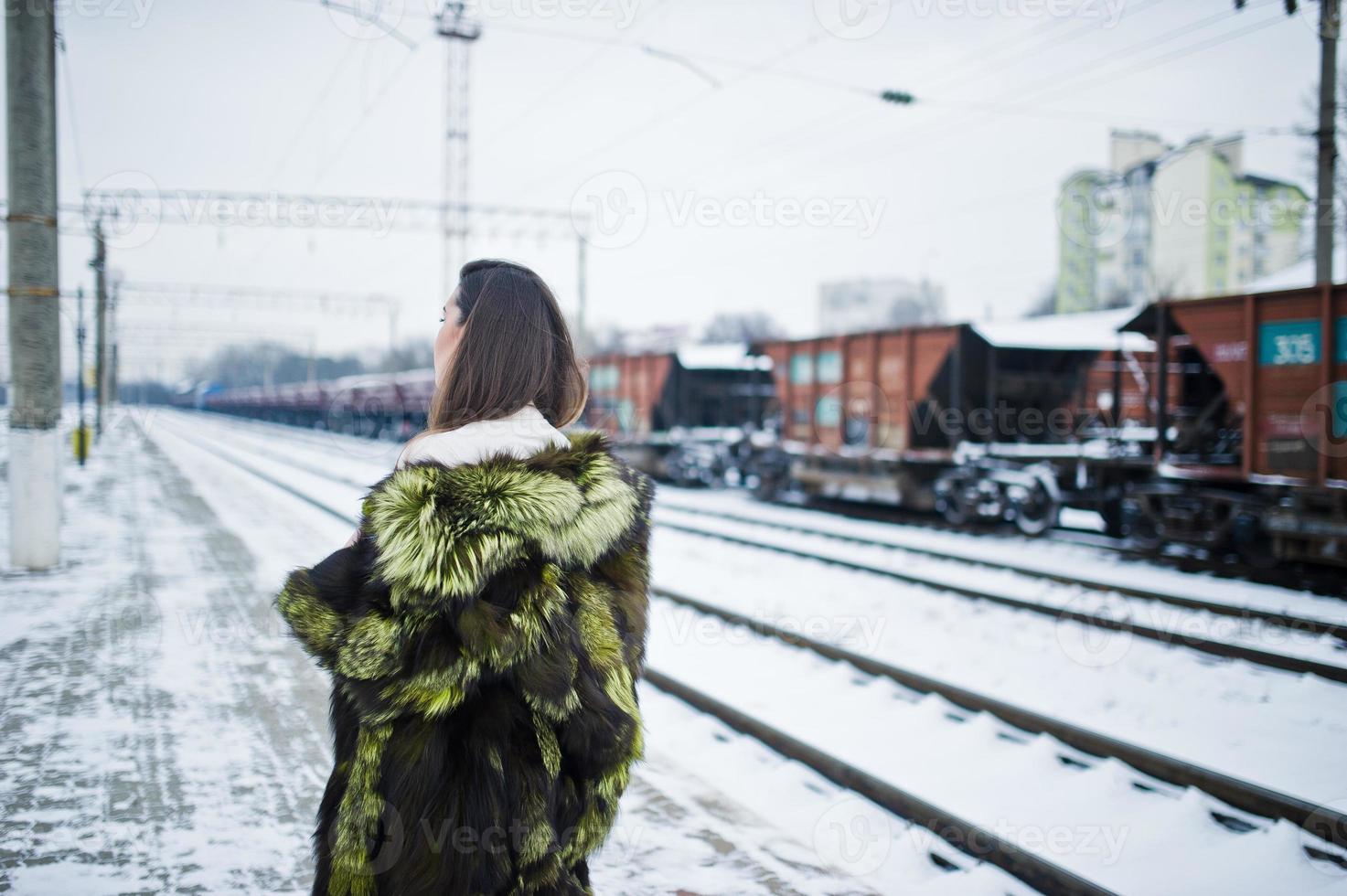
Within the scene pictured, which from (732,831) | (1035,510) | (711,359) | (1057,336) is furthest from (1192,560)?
(711,359)

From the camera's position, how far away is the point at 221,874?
2830 millimetres

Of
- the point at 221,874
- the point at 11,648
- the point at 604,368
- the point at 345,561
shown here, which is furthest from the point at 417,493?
the point at 604,368

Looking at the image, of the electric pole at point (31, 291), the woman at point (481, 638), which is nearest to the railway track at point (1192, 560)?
the woman at point (481, 638)

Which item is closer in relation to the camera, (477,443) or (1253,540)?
(477,443)

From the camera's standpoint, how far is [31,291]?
704 cm

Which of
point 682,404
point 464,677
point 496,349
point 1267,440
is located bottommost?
point 464,677

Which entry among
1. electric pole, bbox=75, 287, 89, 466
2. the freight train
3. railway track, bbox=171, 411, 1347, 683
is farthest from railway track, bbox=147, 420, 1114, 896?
electric pole, bbox=75, 287, 89, 466

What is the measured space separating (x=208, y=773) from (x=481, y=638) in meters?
2.92

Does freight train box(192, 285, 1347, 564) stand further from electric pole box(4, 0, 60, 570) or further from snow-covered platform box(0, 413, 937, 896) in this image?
electric pole box(4, 0, 60, 570)

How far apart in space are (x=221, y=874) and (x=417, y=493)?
2.23 m

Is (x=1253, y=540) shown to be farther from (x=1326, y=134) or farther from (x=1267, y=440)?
(x=1326, y=134)

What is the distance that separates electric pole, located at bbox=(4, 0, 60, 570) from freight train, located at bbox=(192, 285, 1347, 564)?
4803mm

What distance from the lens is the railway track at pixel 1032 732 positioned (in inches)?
126

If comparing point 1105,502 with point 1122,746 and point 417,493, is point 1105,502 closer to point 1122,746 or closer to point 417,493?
point 1122,746
